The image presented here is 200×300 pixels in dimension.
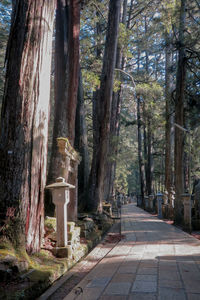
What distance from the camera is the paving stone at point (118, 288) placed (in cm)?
364

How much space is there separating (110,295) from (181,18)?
1304 centimetres

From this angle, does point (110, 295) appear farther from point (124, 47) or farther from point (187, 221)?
point (124, 47)

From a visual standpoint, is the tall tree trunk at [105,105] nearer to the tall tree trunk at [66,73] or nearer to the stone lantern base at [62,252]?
the tall tree trunk at [66,73]

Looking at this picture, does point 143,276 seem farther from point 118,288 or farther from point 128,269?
point 118,288

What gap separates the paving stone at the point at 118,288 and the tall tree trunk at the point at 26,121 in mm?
1401

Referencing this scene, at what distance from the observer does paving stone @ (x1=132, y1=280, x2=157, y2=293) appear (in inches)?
146

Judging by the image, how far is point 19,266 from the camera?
3.70 meters

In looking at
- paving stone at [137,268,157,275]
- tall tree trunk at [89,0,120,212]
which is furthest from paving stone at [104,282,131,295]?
tall tree trunk at [89,0,120,212]

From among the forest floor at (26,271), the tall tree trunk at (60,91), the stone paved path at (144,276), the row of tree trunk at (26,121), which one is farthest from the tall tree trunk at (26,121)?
the tall tree trunk at (60,91)

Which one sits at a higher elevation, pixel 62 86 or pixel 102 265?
pixel 62 86

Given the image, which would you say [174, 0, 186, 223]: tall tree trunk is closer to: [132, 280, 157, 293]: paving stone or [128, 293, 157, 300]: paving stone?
[132, 280, 157, 293]: paving stone

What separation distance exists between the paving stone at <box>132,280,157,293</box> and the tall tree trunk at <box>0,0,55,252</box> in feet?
5.60

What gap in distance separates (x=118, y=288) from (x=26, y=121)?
2780 mm

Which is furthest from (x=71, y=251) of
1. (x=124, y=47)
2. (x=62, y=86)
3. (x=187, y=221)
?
(x=124, y=47)
